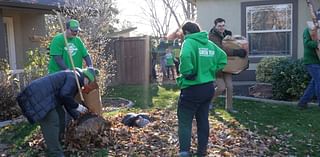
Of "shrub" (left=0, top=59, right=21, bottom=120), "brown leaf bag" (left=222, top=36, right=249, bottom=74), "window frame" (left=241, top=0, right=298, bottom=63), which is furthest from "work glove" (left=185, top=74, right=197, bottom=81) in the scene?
"window frame" (left=241, top=0, right=298, bottom=63)

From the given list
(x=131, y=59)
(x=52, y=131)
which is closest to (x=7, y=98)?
(x=52, y=131)

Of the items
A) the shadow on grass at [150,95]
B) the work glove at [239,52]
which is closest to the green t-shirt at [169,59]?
the shadow on grass at [150,95]

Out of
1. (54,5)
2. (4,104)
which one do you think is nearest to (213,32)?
(4,104)

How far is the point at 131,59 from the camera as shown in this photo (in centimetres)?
1344

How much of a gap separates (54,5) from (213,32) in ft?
20.2

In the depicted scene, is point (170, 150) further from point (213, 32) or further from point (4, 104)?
point (4, 104)

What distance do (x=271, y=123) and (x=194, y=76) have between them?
2.88 metres

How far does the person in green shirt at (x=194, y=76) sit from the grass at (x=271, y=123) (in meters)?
1.43

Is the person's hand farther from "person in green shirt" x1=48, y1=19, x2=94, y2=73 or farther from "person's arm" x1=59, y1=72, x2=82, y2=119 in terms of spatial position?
"person in green shirt" x1=48, y1=19, x2=94, y2=73

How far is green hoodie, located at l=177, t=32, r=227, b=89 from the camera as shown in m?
4.41

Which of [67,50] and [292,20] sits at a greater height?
[292,20]

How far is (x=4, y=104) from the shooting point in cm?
725

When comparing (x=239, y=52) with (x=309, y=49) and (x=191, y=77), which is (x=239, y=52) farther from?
(x=191, y=77)

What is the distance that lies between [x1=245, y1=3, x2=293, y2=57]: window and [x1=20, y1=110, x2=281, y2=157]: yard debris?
5.76 metres
